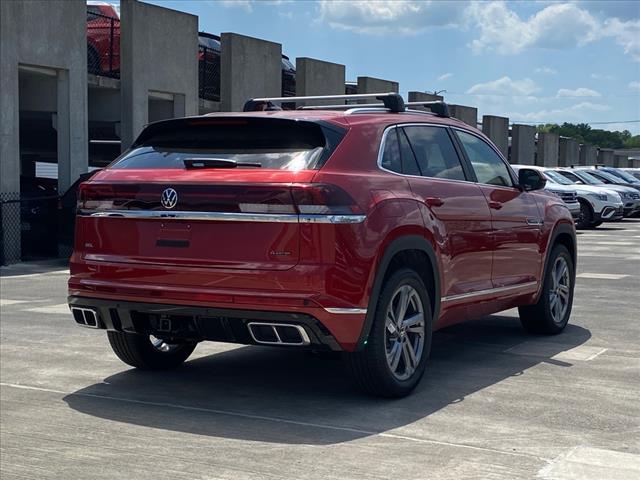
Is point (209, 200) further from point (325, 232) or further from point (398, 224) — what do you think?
point (398, 224)

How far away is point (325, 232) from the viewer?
6176mm

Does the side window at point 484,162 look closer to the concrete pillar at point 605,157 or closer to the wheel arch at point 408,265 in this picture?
the wheel arch at point 408,265

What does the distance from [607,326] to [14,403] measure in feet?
18.7

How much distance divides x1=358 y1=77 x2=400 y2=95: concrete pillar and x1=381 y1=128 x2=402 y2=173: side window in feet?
94.2

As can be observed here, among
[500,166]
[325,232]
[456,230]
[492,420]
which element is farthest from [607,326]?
[325,232]

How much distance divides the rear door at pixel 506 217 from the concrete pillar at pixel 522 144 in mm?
46964

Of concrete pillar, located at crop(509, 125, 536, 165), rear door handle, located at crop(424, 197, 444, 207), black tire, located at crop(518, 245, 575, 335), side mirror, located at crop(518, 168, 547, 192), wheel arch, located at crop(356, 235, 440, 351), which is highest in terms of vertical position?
concrete pillar, located at crop(509, 125, 536, 165)

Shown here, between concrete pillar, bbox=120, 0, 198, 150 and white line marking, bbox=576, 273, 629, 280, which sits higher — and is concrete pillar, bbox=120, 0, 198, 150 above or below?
above

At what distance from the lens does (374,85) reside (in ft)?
120

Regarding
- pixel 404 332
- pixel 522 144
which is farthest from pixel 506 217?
pixel 522 144

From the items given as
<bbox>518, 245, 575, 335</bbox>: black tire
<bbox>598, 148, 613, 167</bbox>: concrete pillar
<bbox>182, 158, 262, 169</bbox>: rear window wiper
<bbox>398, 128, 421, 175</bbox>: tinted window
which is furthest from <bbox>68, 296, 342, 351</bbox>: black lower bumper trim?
<bbox>598, 148, 613, 167</bbox>: concrete pillar

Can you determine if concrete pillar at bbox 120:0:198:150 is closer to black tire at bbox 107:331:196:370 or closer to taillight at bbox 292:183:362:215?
black tire at bbox 107:331:196:370

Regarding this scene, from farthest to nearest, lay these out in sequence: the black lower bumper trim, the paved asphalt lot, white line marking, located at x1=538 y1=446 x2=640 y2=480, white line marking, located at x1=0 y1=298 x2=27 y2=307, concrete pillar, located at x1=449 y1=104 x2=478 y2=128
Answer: concrete pillar, located at x1=449 y1=104 x2=478 y2=128
white line marking, located at x1=0 y1=298 x2=27 y2=307
the black lower bumper trim
the paved asphalt lot
white line marking, located at x1=538 y1=446 x2=640 y2=480

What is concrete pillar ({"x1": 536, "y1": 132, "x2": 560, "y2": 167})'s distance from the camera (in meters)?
59.8
